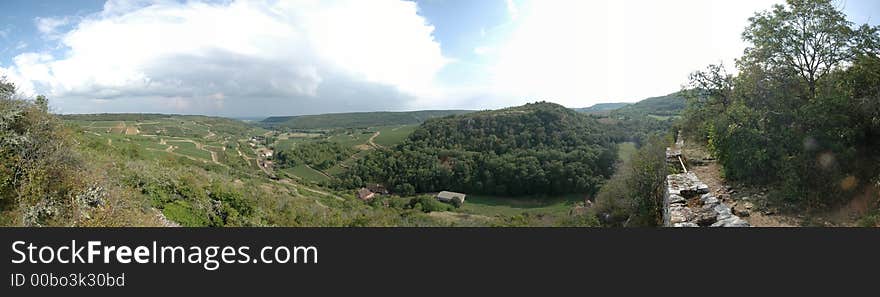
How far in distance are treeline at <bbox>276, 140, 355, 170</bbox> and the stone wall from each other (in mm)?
67338

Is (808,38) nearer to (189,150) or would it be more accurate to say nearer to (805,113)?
(805,113)

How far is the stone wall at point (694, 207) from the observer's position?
17.8 ft

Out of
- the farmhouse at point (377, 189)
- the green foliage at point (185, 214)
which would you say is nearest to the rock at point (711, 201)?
the green foliage at point (185, 214)

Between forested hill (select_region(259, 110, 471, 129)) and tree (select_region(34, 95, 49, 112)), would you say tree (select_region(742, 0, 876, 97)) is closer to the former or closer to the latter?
tree (select_region(34, 95, 49, 112))

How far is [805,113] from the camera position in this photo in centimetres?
653

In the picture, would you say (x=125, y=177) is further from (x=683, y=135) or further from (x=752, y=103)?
(x=683, y=135)

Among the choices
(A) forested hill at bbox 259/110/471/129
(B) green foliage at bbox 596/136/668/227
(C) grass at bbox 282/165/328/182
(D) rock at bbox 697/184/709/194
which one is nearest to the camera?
(D) rock at bbox 697/184/709/194

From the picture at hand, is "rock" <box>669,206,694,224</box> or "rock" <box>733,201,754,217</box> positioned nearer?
"rock" <box>669,206,694,224</box>

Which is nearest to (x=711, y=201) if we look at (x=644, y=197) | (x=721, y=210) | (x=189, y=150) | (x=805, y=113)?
(x=721, y=210)

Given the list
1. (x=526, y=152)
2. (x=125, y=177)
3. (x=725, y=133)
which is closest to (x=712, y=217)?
(x=725, y=133)

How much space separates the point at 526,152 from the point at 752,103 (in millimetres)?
43751

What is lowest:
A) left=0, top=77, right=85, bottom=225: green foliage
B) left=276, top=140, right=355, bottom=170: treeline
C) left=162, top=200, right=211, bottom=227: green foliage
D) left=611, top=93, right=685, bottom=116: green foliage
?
left=276, top=140, right=355, bottom=170: treeline

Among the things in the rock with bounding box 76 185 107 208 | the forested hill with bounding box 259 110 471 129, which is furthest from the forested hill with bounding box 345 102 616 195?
the forested hill with bounding box 259 110 471 129

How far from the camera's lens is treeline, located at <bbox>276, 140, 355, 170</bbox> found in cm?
7094
